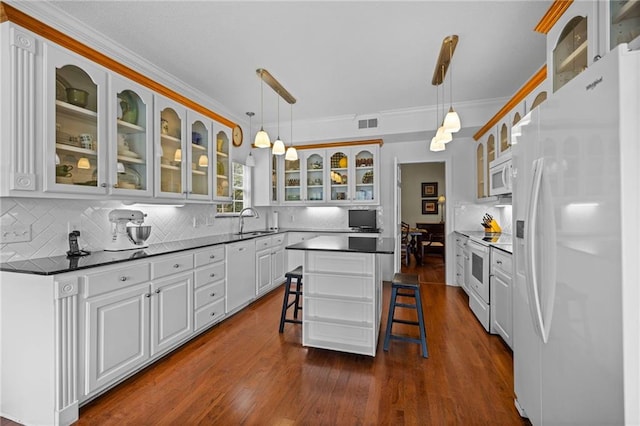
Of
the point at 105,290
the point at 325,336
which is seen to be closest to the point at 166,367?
the point at 105,290

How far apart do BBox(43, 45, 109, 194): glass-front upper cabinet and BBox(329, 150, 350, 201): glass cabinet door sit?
10.8 ft

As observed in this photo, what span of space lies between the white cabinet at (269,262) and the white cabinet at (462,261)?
275cm

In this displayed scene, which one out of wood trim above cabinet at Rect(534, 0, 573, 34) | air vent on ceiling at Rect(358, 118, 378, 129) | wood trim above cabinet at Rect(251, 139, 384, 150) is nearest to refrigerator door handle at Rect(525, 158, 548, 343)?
wood trim above cabinet at Rect(534, 0, 573, 34)

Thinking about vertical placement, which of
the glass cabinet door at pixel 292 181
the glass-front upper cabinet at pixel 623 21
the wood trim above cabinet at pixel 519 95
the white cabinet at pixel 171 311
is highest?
the wood trim above cabinet at pixel 519 95

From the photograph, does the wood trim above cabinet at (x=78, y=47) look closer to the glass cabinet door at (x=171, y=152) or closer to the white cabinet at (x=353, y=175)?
the glass cabinet door at (x=171, y=152)

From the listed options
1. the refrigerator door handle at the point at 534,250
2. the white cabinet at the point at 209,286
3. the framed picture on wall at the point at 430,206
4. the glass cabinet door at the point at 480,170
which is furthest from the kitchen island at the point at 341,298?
the framed picture on wall at the point at 430,206

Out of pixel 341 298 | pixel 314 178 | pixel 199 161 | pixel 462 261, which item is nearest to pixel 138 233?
pixel 199 161

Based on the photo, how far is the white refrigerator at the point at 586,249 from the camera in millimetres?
875

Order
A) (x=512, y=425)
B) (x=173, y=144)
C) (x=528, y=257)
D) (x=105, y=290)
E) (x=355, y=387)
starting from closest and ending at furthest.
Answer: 1. (x=528, y=257)
2. (x=512, y=425)
3. (x=105, y=290)
4. (x=355, y=387)
5. (x=173, y=144)

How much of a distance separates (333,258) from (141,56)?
2.64m

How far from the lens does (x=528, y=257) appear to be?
1.45m

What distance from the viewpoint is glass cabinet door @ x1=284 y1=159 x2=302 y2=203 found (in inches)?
205

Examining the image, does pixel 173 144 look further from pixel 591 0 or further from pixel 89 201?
pixel 591 0

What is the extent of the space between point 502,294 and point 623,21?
2.10m
